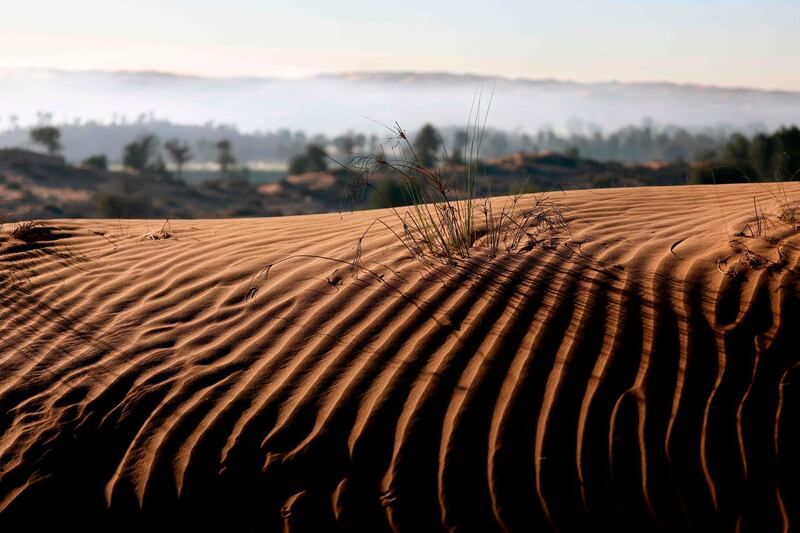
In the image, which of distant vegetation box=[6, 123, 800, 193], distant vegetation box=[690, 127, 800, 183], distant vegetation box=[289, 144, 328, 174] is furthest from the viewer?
distant vegetation box=[289, 144, 328, 174]

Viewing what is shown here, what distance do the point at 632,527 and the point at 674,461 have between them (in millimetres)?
362

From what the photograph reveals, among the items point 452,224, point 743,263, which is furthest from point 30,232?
point 743,263

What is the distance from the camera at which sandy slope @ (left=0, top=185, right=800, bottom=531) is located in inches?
126

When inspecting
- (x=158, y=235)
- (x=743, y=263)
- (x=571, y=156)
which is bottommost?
(x=158, y=235)

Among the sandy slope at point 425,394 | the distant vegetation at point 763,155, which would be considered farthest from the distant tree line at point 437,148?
the sandy slope at point 425,394

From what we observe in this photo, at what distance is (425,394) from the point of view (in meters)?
3.62

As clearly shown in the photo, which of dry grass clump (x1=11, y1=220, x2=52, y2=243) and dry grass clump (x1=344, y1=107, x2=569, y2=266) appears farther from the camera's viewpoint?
dry grass clump (x1=11, y1=220, x2=52, y2=243)

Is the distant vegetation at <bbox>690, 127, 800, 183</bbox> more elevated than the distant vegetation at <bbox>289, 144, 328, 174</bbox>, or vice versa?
the distant vegetation at <bbox>690, 127, 800, 183</bbox>

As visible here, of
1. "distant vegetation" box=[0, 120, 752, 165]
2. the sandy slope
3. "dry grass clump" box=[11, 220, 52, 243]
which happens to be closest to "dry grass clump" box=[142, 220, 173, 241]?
"dry grass clump" box=[11, 220, 52, 243]

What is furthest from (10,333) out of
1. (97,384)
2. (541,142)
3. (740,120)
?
(740,120)

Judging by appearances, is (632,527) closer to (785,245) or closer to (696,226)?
(785,245)

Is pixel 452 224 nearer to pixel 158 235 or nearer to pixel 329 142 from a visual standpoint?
pixel 158 235

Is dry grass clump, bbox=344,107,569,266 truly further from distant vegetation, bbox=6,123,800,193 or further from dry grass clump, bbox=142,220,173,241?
dry grass clump, bbox=142,220,173,241

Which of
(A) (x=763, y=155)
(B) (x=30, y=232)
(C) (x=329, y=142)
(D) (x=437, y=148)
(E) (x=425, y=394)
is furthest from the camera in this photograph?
(C) (x=329, y=142)
